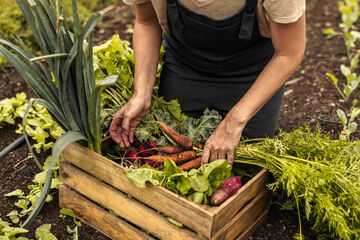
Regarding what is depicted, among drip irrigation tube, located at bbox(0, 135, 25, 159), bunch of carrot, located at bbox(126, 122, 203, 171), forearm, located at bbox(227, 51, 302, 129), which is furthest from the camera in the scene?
drip irrigation tube, located at bbox(0, 135, 25, 159)

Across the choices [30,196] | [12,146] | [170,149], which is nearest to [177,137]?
[170,149]

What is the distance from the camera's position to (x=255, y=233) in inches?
82.0

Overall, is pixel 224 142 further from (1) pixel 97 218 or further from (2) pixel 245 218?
(1) pixel 97 218

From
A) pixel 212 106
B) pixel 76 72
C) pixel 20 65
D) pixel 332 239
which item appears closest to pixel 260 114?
pixel 212 106

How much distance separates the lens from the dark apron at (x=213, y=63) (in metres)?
2.05

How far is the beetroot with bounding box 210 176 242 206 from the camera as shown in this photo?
→ 68.8 inches

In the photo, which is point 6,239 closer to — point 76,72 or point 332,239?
point 76,72

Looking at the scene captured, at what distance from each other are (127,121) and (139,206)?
448mm

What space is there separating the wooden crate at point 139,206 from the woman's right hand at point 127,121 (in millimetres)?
225

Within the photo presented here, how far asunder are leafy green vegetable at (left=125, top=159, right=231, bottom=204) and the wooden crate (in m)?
0.07

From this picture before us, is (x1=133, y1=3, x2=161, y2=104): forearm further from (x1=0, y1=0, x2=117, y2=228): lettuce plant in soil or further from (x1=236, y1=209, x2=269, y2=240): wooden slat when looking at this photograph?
(x1=236, y1=209, x2=269, y2=240): wooden slat

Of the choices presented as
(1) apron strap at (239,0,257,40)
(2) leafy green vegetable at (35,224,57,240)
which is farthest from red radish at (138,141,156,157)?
(1) apron strap at (239,0,257,40)

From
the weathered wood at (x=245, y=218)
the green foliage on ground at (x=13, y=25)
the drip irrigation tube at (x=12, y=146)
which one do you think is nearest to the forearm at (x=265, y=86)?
the weathered wood at (x=245, y=218)

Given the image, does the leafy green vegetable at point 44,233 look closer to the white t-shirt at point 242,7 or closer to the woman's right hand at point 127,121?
the woman's right hand at point 127,121
